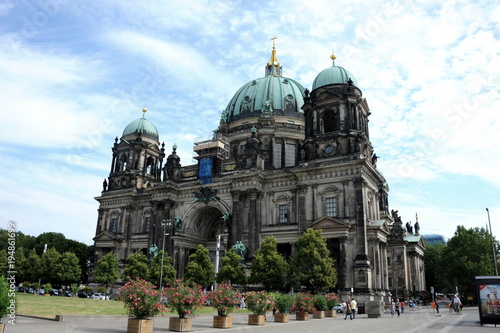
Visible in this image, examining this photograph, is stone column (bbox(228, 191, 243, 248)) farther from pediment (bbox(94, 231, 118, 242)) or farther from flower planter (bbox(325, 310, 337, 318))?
pediment (bbox(94, 231, 118, 242))

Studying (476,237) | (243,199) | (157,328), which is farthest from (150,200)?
(476,237)

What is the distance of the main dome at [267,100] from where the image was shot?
2744 inches

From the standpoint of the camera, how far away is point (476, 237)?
69938mm

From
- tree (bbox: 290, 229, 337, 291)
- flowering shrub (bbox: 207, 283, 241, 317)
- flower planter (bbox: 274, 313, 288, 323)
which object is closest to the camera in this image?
flowering shrub (bbox: 207, 283, 241, 317)

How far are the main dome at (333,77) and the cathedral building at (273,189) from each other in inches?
6.0

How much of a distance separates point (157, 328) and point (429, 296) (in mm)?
77519

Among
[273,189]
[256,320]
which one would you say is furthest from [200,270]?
[256,320]

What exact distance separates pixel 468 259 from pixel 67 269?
67647mm

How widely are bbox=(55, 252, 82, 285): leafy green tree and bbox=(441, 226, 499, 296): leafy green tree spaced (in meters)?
64.5

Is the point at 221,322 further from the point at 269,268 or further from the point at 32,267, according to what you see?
the point at 32,267

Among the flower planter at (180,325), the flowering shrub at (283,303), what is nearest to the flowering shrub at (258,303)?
the flowering shrub at (283,303)

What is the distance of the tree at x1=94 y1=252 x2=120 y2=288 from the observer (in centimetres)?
5741

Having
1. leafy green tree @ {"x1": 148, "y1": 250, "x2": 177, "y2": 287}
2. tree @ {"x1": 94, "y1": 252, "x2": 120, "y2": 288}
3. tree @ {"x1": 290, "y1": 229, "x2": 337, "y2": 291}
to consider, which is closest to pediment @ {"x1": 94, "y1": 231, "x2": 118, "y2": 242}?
tree @ {"x1": 94, "y1": 252, "x2": 120, "y2": 288}

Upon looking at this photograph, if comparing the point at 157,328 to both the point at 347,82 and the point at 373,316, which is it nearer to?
the point at 373,316
